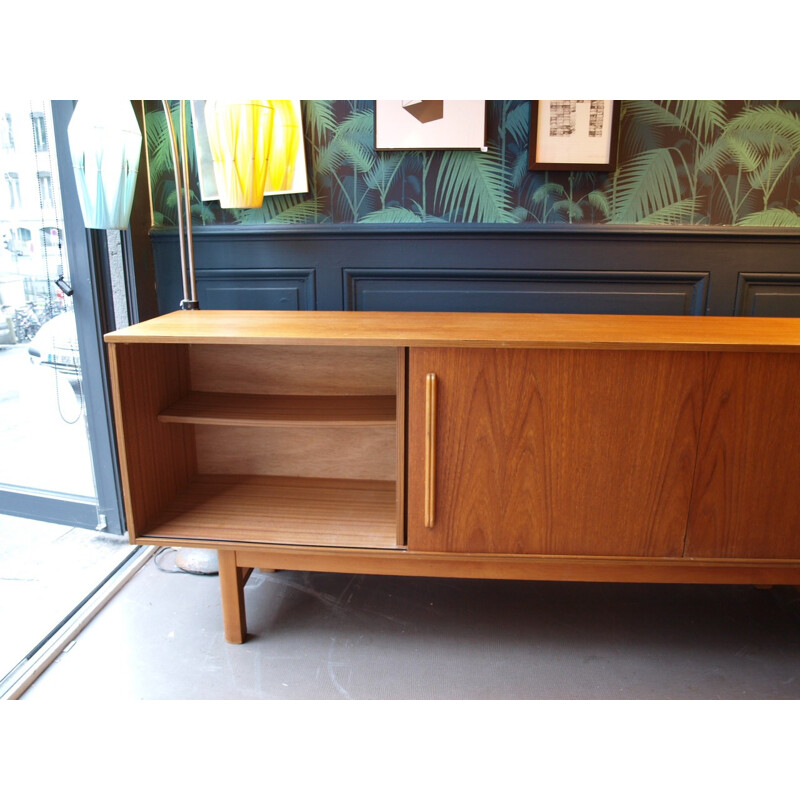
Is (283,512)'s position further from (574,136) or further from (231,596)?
(574,136)

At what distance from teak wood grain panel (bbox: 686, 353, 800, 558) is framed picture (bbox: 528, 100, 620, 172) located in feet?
2.59

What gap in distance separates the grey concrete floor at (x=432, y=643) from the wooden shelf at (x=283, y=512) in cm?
30

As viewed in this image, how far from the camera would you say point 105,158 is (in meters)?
1.56

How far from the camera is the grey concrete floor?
4.59 ft

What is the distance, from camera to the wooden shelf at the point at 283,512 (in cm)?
148

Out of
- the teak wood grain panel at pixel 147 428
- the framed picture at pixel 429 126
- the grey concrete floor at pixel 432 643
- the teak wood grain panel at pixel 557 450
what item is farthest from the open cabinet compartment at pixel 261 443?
the framed picture at pixel 429 126

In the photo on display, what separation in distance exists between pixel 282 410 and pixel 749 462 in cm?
109

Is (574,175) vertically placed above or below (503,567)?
above

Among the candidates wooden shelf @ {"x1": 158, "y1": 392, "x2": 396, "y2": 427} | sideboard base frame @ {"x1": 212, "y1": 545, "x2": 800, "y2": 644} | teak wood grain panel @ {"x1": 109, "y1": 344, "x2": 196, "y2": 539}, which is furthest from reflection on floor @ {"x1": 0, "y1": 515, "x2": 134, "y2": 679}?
wooden shelf @ {"x1": 158, "y1": 392, "x2": 396, "y2": 427}

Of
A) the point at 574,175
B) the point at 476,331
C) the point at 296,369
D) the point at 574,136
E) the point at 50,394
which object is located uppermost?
the point at 574,136

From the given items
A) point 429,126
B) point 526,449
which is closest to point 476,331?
point 526,449

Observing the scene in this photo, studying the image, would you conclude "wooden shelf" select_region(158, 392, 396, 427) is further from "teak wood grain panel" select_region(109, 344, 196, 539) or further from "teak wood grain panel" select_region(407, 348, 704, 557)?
"teak wood grain panel" select_region(407, 348, 704, 557)

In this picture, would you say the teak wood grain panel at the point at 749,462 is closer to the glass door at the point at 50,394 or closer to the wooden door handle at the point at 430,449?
the wooden door handle at the point at 430,449
